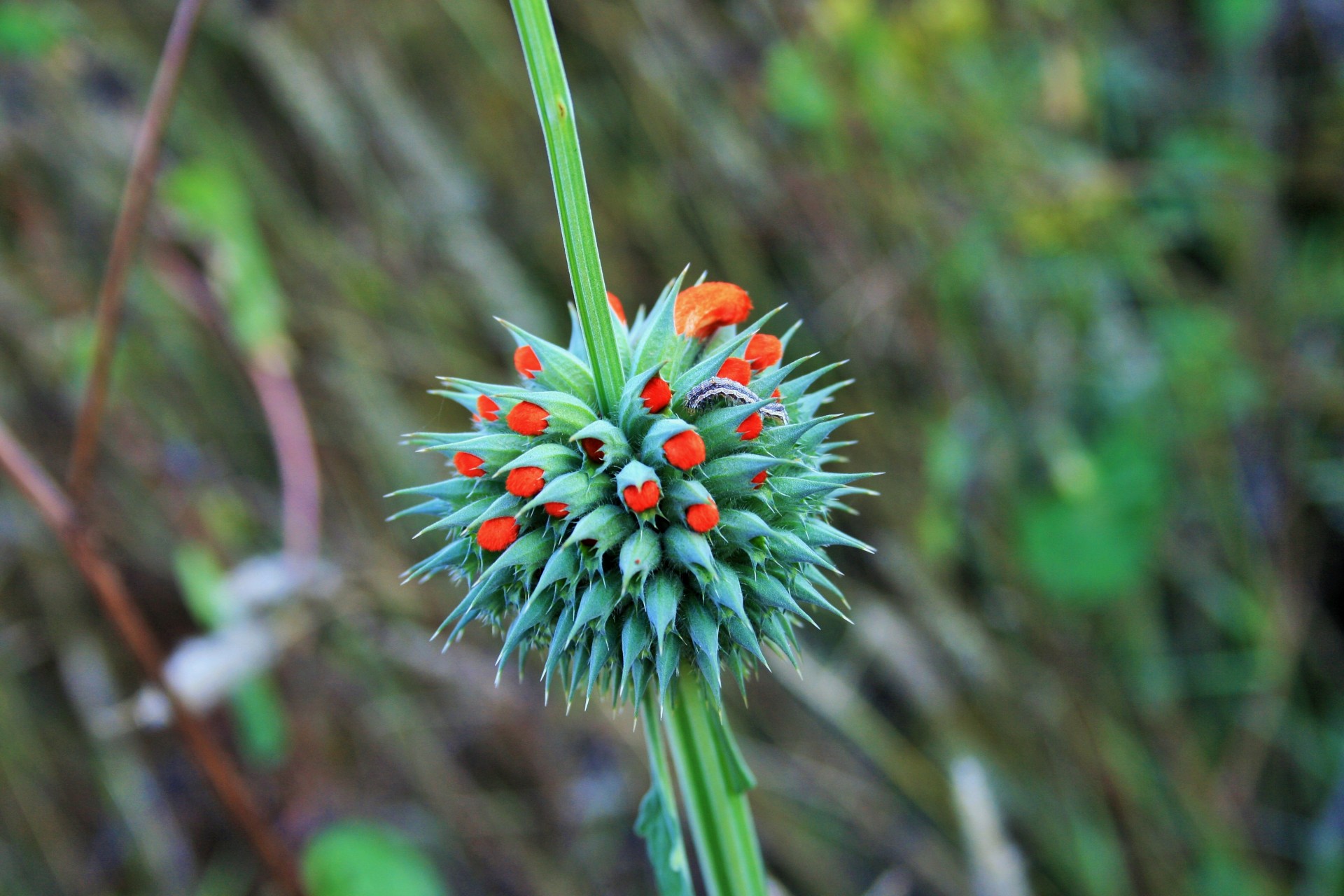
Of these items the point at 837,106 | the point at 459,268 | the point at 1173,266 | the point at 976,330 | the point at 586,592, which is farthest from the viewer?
the point at 1173,266

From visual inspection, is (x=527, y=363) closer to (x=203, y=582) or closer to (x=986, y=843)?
(x=986, y=843)

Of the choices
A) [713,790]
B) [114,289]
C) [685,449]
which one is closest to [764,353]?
[685,449]

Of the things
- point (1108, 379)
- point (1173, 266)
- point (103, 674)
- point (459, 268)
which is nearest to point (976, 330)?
point (1108, 379)

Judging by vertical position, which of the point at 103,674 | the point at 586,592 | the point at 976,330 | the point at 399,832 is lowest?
the point at 399,832

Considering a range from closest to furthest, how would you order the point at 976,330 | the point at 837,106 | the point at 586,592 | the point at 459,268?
the point at 586,592 < the point at 837,106 < the point at 459,268 < the point at 976,330

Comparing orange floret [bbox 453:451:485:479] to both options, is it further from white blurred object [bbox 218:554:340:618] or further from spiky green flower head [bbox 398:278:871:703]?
white blurred object [bbox 218:554:340:618]

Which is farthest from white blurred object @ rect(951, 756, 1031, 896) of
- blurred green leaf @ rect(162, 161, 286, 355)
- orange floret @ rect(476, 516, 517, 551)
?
blurred green leaf @ rect(162, 161, 286, 355)

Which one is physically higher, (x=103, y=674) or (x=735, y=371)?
(x=103, y=674)

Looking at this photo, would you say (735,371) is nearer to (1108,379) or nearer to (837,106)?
(837,106)
